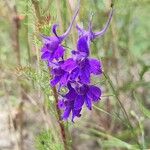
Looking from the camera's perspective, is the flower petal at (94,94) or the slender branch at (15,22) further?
the slender branch at (15,22)

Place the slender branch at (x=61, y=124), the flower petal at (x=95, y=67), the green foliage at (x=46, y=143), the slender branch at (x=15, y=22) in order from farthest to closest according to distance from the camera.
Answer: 1. the slender branch at (x=15, y=22)
2. the green foliage at (x=46, y=143)
3. the slender branch at (x=61, y=124)
4. the flower petal at (x=95, y=67)

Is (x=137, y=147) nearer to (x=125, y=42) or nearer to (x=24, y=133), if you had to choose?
(x=125, y=42)

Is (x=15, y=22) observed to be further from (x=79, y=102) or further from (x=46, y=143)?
(x=79, y=102)

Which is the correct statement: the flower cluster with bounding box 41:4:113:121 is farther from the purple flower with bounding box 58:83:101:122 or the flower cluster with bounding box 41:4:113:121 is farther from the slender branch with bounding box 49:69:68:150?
the slender branch with bounding box 49:69:68:150

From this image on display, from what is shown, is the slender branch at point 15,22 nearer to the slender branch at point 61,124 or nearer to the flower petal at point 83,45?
the slender branch at point 61,124

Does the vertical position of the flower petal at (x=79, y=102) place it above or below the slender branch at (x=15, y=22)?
below

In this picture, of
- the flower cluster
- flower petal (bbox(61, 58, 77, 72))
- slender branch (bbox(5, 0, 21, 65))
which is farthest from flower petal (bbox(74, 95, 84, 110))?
slender branch (bbox(5, 0, 21, 65))

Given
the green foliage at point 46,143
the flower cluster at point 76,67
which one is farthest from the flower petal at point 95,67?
the green foliage at point 46,143

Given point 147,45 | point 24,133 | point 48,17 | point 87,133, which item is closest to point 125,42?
point 147,45
